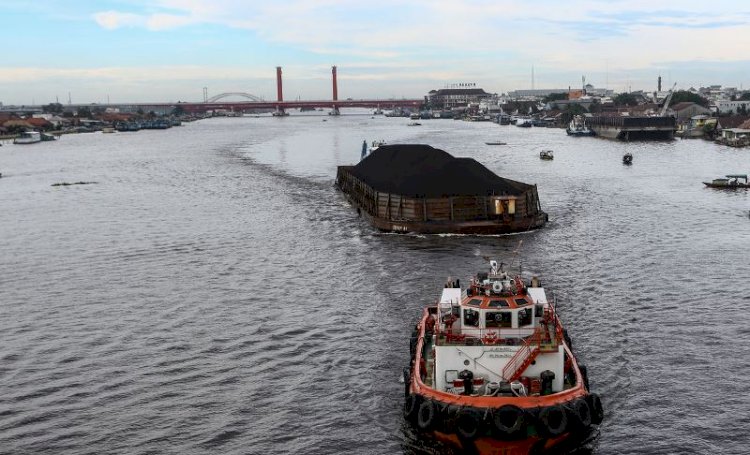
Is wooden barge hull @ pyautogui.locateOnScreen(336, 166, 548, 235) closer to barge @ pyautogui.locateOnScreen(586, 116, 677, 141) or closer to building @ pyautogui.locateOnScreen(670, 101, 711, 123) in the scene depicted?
barge @ pyautogui.locateOnScreen(586, 116, 677, 141)

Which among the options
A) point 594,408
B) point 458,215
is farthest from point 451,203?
point 594,408

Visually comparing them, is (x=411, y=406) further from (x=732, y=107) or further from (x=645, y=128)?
(x=732, y=107)

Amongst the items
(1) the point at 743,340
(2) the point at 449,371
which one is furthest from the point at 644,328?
(2) the point at 449,371

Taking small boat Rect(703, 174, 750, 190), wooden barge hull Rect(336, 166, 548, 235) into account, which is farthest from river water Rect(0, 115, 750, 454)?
small boat Rect(703, 174, 750, 190)

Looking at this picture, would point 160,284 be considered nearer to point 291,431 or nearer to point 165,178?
point 291,431

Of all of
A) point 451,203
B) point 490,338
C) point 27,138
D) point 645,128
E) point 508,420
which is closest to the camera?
point 508,420

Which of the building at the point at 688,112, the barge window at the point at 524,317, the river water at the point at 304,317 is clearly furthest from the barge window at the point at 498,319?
the building at the point at 688,112
